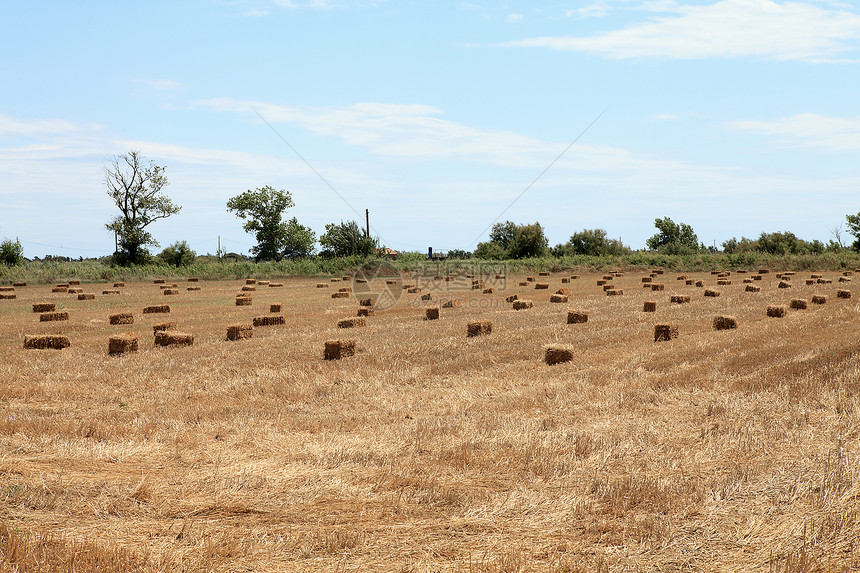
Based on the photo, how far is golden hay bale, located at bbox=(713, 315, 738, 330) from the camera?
72.9ft

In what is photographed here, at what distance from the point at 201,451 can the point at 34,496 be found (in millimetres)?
2553

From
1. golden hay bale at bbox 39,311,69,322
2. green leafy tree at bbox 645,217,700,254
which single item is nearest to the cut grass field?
golden hay bale at bbox 39,311,69,322

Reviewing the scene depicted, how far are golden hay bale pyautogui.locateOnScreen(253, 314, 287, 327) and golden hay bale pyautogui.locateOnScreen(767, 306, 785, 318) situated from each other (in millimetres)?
18128

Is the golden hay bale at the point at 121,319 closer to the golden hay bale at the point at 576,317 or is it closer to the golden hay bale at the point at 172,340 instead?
the golden hay bale at the point at 172,340

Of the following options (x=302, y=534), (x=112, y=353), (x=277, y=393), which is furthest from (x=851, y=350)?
(x=112, y=353)

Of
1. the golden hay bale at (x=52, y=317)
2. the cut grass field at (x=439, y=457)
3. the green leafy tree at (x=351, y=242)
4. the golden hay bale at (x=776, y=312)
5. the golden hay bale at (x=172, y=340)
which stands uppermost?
the green leafy tree at (x=351, y=242)

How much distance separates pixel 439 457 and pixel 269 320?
1830 centimetres

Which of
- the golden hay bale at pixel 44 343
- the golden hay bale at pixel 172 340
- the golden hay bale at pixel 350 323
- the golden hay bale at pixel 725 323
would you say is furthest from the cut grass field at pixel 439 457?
the golden hay bale at pixel 350 323

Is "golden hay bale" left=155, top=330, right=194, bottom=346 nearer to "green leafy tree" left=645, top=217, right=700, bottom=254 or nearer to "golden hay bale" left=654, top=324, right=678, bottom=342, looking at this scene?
"golden hay bale" left=654, top=324, right=678, bottom=342

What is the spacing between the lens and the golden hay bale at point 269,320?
26.9m

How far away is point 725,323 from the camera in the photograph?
22.3 m

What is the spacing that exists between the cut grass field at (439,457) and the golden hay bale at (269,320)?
20.7 ft

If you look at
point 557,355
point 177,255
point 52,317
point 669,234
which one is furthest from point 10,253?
point 669,234

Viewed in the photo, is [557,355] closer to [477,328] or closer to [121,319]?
[477,328]
